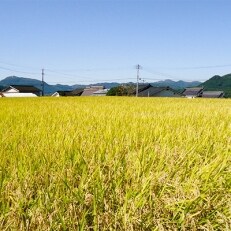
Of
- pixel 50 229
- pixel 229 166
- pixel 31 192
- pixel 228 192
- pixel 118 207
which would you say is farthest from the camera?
pixel 229 166

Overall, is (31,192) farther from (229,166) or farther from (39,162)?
(229,166)

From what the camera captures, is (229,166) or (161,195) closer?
(161,195)

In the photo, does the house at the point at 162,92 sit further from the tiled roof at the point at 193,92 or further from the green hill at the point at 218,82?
the green hill at the point at 218,82

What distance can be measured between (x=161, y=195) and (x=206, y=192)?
24 cm

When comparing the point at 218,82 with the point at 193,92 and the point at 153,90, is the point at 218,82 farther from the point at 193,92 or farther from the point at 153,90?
the point at 153,90

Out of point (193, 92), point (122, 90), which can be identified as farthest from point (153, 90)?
point (193, 92)

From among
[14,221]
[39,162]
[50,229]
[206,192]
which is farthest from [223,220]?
[39,162]

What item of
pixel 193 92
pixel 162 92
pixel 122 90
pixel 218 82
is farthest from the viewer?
pixel 218 82

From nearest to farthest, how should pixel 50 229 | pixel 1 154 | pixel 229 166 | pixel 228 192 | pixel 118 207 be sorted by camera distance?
pixel 50 229
pixel 118 207
pixel 228 192
pixel 229 166
pixel 1 154

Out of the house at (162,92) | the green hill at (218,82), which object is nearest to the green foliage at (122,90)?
the house at (162,92)

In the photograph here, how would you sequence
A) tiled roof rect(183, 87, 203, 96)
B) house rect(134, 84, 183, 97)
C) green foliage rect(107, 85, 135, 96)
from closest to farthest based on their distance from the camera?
house rect(134, 84, 183, 97)
green foliage rect(107, 85, 135, 96)
tiled roof rect(183, 87, 203, 96)

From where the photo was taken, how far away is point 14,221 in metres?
1.33

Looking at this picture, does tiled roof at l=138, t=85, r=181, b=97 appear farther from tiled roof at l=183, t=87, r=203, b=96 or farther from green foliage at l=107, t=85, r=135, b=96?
tiled roof at l=183, t=87, r=203, b=96

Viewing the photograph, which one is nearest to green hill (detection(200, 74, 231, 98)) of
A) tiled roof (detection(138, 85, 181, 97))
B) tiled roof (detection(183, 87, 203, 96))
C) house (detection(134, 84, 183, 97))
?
tiled roof (detection(183, 87, 203, 96))
